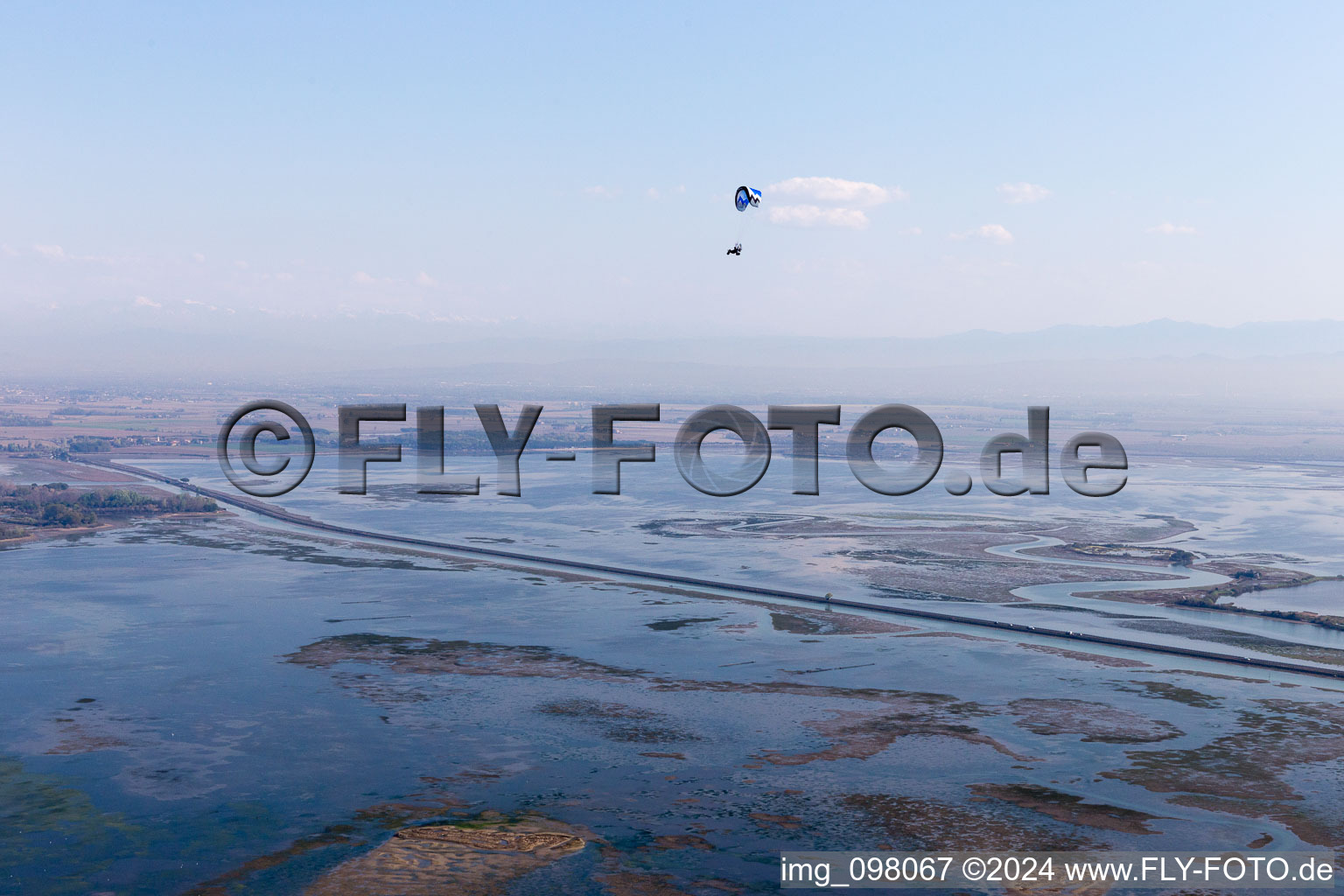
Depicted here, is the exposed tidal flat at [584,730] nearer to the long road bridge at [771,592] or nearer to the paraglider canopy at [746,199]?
the long road bridge at [771,592]

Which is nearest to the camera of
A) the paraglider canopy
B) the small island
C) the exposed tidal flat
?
the exposed tidal flat

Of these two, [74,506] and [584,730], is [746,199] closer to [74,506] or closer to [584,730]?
[584,730]

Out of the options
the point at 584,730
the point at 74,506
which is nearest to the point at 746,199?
the point at 584,730

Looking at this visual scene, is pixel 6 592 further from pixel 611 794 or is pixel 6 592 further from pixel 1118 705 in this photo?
pixel 1118 705

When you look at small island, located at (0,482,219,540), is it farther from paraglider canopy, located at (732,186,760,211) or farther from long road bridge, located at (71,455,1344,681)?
paraglider canopy, located at (732,186,760,211)

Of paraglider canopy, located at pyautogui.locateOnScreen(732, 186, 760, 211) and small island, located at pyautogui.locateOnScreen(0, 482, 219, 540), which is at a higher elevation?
paraglider canopy, located at pyautogui.locateOnScreen(732, 186, 760, 211)

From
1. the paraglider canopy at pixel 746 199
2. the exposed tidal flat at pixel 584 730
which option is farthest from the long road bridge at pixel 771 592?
the paraglider canopy at pixel 746 199

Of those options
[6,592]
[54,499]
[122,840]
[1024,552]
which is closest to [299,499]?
[54,499]

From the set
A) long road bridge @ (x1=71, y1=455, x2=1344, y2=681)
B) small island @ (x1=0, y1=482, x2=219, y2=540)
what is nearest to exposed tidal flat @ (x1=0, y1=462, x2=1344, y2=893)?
long road bridge @ (x1=71, y1=455, x2=1344, y2=681)
